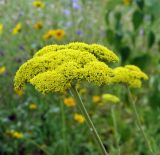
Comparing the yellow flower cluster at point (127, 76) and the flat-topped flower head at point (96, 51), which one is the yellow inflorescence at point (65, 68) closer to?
the flat-topped flower head at point (96, 51)

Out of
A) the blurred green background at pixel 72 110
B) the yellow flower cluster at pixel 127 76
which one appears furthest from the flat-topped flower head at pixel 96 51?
the blurred green background at pixel 72 110

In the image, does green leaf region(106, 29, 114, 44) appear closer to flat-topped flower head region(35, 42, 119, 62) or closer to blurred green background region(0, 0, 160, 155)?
blurred green background region(0, 0, 160, 155)

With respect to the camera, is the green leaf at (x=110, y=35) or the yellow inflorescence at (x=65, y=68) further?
the green leaf at (x=110, y=35)

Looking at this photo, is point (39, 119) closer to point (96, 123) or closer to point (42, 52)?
point (96, 123)

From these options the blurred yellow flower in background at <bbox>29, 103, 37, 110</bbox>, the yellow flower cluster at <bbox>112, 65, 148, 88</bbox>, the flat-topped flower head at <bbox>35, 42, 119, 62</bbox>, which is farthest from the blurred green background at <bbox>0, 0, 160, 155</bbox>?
the flat-topped flower head at <bbox>35, 42, 119, 62</bbox>

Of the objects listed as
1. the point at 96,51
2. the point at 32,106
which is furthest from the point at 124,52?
the point at 96,51

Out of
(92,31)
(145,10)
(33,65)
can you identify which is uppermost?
(92,31)

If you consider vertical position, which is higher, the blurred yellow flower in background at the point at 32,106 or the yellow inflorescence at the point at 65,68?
the blurred yellow flower in background at the point at 32,106

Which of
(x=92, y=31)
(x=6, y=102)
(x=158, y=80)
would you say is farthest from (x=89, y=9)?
(x=158, y=80)

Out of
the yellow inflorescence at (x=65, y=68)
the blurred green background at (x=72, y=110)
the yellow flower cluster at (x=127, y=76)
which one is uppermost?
the blurred green background at (x=72, y=110)
